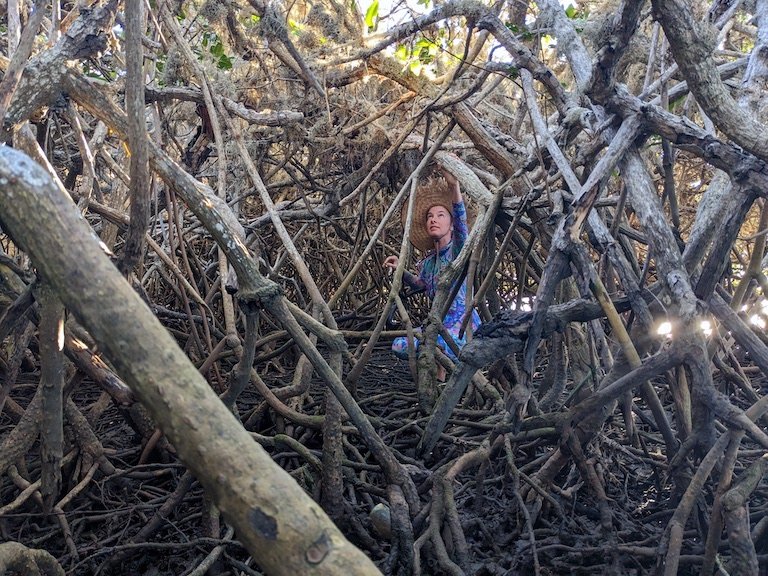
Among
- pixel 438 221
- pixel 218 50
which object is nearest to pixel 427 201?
pixel 438 221

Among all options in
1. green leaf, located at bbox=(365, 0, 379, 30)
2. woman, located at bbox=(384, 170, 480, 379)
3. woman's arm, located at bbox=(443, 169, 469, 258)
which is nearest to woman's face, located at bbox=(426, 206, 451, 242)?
woman, located at bbox=(384, 170, 480, 379)

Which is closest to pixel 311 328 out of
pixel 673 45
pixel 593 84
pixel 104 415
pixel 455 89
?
pixel 593 84

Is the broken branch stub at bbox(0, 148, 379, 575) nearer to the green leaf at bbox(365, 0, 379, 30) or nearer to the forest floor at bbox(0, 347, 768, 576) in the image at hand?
the forest floor at bbox(0, 347, 768, 576)

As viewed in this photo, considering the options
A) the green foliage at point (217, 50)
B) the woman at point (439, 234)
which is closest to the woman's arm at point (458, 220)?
the woman at point (439, 234)

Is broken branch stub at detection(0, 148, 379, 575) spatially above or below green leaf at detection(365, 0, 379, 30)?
below

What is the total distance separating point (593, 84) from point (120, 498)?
1933 millimetres

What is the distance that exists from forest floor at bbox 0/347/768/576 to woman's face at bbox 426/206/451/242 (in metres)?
1.39

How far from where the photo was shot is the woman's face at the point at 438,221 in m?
3.71

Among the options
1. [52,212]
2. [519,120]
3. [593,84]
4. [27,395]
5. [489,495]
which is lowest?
[27,395]

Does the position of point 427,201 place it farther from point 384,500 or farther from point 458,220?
point 384,500

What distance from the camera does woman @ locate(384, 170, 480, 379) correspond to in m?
3.56

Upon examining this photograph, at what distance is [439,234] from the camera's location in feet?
12.2

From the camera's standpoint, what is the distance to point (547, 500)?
1872 millimetres

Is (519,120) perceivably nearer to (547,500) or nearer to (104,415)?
(547,500)
